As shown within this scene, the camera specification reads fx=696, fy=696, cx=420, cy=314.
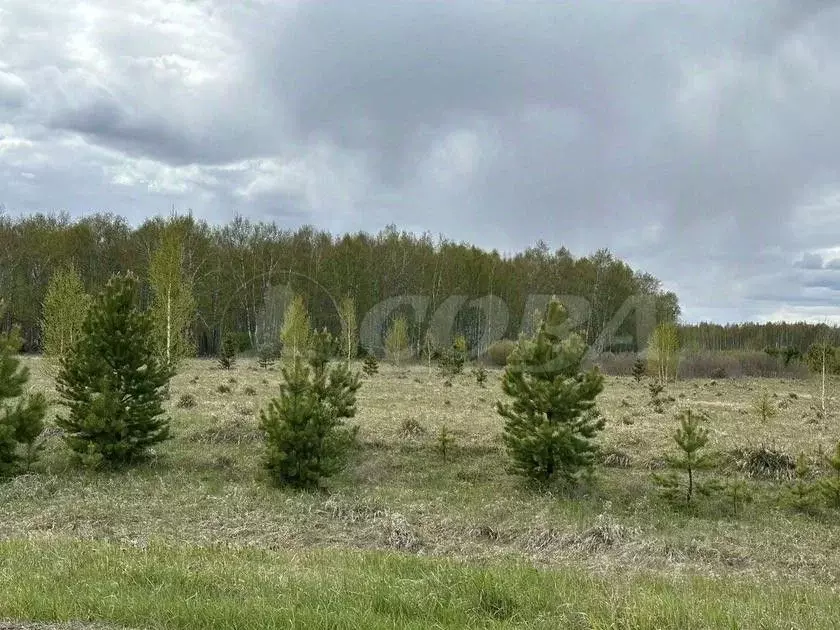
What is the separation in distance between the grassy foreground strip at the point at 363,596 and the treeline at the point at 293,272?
4495 centimetres

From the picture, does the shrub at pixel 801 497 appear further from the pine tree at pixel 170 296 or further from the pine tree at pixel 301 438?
the pine tree at pixel 170 296

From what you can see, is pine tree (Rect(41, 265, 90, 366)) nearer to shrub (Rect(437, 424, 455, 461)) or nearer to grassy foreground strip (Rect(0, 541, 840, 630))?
shrub (Rect(437, 424, 455, 461))

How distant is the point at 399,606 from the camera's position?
5.54m

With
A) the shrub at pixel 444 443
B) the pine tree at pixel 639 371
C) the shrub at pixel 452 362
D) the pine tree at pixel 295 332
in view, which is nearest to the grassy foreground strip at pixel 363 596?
the shrub at pixel 444 443

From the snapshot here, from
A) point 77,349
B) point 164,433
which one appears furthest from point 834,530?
point 77,349

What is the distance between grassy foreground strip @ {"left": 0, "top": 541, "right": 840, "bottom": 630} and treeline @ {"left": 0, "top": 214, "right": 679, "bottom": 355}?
44.9 meters

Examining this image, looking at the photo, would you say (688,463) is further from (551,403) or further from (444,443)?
(444,443)

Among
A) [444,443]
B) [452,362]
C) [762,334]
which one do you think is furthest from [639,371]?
[762,334]

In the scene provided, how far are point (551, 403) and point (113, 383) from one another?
9136mm

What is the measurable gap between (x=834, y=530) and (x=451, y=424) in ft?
32.0

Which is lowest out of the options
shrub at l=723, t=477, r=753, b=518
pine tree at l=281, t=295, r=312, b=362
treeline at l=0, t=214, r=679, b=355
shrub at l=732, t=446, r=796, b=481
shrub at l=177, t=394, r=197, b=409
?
shrub at l=723, t=477, r=753, b=518

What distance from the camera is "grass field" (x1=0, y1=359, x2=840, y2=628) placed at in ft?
17.9

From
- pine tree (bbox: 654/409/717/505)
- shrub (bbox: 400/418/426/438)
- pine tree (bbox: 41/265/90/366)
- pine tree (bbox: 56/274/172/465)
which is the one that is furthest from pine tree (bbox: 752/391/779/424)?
pine tree (bbox: 41/265/90/366)

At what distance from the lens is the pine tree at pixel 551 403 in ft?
44.4
